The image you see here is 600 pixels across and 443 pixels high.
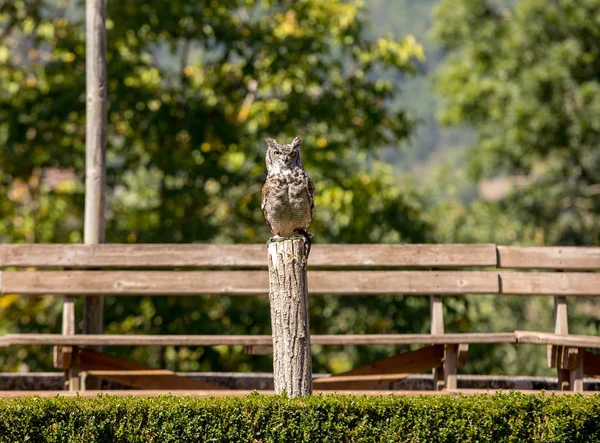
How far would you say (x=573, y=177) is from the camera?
64.5 ft

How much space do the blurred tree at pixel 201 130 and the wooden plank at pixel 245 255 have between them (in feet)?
10.7

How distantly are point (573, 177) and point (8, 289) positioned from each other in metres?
14.6

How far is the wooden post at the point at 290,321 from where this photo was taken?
20.6ft

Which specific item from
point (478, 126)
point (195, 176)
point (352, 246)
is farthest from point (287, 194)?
point (478, 126)

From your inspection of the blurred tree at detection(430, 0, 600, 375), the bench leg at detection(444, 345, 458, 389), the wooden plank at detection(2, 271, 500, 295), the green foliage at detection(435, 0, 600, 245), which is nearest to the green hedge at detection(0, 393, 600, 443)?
the bench leg at detection(444, 345, 458, 389)

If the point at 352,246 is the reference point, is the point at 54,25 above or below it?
above

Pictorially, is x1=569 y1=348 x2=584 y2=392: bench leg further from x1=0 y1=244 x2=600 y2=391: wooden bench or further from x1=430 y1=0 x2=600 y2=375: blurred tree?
x1=430 y1=0 x2=600 y2=375: blurred tree

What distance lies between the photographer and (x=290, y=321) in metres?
6.31

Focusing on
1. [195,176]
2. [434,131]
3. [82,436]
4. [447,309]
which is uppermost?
[434,131]

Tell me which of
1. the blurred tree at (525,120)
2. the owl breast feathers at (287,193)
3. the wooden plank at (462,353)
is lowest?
the wooden plank at (462,353)

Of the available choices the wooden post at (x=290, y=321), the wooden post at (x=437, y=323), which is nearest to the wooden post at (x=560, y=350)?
the wooden post at (x=437, y=323)

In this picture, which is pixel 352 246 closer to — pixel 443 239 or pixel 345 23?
pixel 345 23

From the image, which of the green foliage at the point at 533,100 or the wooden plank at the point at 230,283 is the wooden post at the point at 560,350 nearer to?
the wooden plank at the point at 230,283

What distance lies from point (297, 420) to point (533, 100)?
12.8 metres
